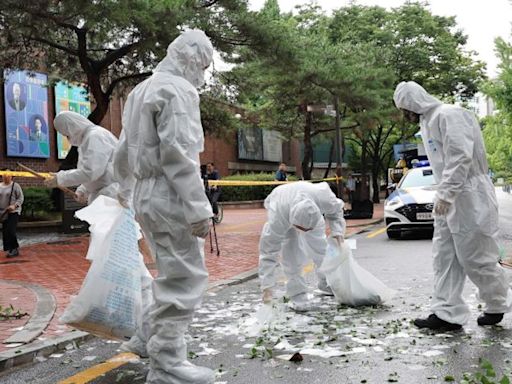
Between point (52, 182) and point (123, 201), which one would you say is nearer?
point (123, 201)

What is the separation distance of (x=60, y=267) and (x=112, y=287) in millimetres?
6185

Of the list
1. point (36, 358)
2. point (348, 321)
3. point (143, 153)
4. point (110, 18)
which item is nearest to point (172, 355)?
point (143, 153)

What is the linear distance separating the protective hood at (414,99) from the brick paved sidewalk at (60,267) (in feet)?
11.1

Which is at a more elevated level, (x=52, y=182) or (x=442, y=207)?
(x=52, y=182)

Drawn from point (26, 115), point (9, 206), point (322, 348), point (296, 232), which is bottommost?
point (322, 348)

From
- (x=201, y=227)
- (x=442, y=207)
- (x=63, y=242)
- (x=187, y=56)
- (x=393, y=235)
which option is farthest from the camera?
(x=63, y=242)

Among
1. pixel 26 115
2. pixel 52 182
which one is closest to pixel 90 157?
pixel 52 182

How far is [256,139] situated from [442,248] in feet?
116

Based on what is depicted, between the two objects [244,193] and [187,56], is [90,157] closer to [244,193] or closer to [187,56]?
[187,56]

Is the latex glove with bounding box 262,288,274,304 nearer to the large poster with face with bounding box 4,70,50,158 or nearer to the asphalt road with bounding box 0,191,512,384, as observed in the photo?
the asphalt road with bounding box 0,191,512,384

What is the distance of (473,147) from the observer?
15.5ft

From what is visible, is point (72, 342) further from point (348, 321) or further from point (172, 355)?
point (348, 321)

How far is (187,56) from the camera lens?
11.5 feet

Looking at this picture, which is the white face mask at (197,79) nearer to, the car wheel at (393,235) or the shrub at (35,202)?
the car wheel at (393,235)
